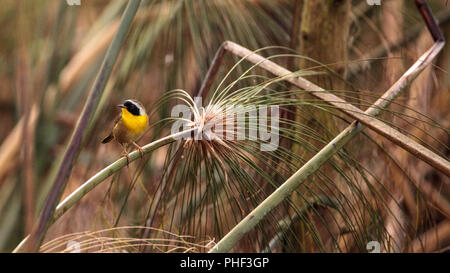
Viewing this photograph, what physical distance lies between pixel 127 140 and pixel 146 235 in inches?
5.5

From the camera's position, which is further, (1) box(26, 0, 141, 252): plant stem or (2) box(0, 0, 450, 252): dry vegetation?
(2) box(0, 0, 450, 252): dry vegetation

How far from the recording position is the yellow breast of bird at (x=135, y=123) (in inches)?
28.0

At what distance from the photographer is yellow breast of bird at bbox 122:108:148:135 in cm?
71

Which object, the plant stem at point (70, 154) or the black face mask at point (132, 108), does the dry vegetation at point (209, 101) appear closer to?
the black face mask at point (132, 108)

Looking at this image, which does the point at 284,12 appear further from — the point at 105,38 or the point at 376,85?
the point at 105,38

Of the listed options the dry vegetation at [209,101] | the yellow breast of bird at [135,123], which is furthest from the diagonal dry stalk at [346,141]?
the yellow breast of bird at [135,123]

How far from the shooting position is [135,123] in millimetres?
712

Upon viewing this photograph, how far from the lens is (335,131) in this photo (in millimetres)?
741

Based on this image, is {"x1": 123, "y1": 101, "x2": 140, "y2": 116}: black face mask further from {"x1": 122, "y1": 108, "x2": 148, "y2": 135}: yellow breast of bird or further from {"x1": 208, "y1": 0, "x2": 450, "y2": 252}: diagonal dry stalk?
{"x1": 208, "y1": 0, "x2": 450, "y2": 252}: diagonal dry stalk

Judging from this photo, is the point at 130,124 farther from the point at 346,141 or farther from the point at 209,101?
the point at 346,141

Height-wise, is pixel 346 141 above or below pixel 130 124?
below

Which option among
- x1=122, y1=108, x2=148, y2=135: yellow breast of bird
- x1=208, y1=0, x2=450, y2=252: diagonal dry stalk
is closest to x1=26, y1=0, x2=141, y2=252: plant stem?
→ x1=208, y1=0, x2=450, y2=252: diagonal dry stalk

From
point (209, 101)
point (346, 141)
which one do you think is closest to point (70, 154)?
point (346, 141)

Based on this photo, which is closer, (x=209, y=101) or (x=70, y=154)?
(x=70, y=154)
